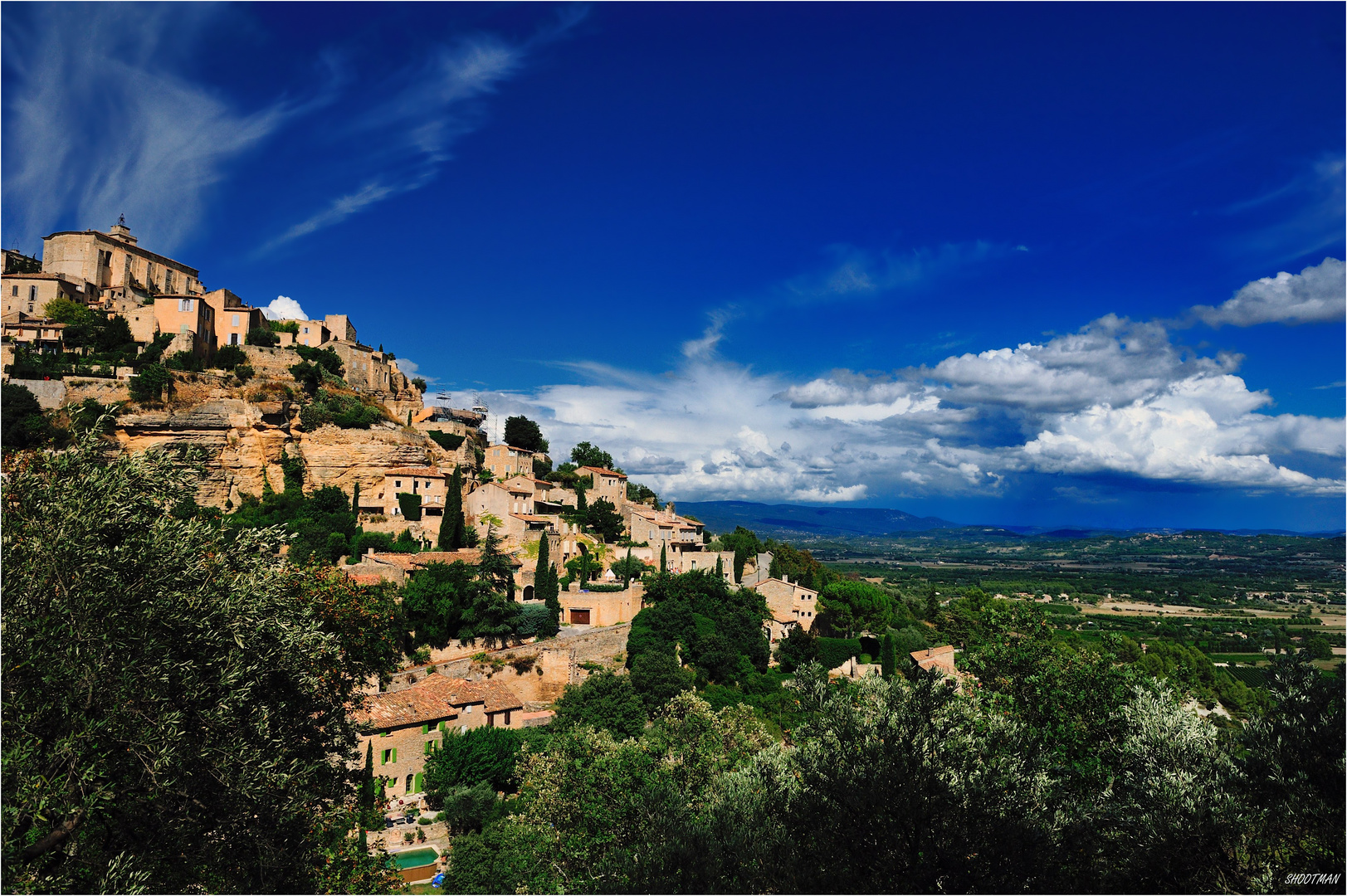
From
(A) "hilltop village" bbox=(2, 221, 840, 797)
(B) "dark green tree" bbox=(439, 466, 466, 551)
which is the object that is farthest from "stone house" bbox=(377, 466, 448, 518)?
(B) "dark green tree" bbox=(439, 466, 466, 551)

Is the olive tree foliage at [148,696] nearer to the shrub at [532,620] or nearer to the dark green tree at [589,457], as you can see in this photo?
the shrub at [532,620]

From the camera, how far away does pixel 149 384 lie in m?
43.4

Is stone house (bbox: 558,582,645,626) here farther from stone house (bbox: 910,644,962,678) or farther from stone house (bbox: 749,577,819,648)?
stone house (bbox: 910,644,962,678)

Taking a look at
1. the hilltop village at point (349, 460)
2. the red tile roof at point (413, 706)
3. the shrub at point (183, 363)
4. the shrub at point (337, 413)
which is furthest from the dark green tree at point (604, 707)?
the shrub at point (183, 363)

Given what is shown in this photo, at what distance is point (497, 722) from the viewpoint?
3356 centimetres

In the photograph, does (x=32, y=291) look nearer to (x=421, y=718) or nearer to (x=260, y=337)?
(x=260, y=337)

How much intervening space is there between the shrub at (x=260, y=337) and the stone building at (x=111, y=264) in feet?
29.3

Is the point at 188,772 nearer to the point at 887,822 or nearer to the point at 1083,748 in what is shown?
the point at 887,822

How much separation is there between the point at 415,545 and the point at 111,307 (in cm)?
3233

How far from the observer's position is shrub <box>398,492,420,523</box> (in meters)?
46.2

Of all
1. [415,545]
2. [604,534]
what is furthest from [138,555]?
[604,534]

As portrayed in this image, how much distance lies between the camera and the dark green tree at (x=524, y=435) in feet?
236

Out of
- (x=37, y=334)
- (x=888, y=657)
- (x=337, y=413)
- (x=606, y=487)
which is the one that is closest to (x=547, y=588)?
(x=606, y=487)

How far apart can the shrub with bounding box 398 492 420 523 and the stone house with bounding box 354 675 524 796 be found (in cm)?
1483
